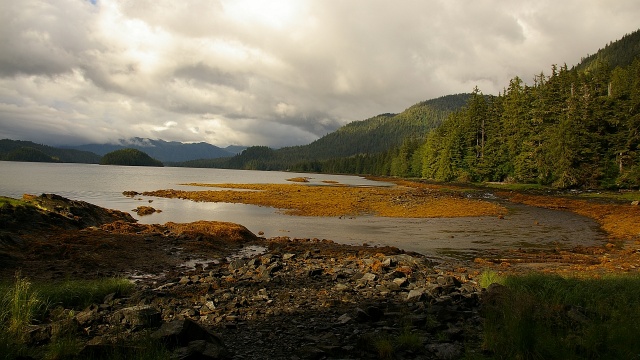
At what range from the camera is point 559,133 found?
184 ft

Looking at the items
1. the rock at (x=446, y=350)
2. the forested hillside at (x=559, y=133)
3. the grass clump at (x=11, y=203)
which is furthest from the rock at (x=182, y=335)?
the forested hillside at (x=559, y=133)

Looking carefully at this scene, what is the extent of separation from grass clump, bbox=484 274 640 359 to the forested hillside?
5210cm

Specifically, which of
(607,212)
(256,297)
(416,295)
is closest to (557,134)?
(607,212)

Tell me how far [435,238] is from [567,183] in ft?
150

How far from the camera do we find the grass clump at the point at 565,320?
6191mm

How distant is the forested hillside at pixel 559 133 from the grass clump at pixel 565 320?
52.1 meters

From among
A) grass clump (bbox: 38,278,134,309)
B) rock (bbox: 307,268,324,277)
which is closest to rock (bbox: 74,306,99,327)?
grass clump (bbox: 38,278,134,309)

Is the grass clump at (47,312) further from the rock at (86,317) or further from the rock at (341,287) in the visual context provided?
the rock at (341,287)

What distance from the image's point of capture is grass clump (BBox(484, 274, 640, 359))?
6.19 m

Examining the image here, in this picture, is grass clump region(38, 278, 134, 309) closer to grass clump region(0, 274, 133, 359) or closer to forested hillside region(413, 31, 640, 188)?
grass clump region(0, 274, 133, 359)

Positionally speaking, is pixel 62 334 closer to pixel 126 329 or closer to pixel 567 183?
pixel 126 329

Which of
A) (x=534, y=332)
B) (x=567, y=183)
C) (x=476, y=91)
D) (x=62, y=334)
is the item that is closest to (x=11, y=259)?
(x=62, y=334)

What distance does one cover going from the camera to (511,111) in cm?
7112

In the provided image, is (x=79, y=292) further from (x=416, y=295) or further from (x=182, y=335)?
(x=416, y=295)
